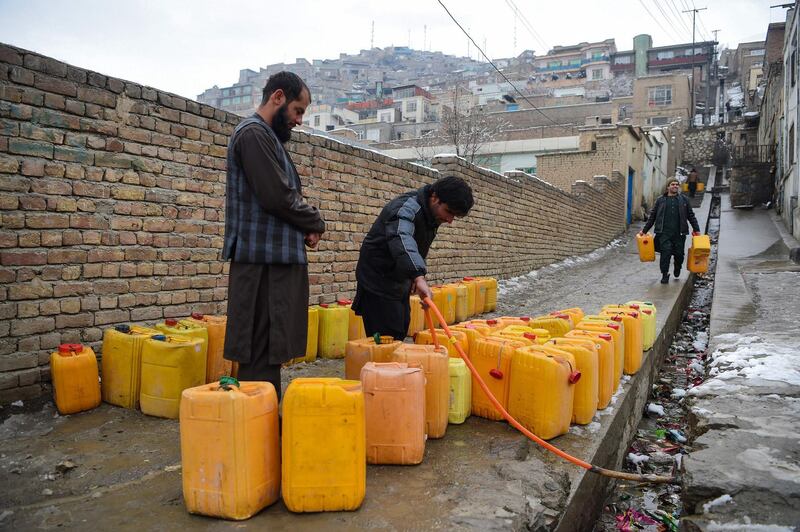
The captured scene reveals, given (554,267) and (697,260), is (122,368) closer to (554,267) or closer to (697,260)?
(697,260)

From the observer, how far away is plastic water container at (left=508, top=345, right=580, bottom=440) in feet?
9.66

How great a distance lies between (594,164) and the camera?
1984 cm

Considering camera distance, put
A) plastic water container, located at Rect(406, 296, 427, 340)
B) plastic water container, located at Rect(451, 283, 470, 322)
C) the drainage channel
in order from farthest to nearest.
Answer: plastic water container, located at Rect(451, 283, 470, 322), plastic water container, located at Rect(406, 296, 427, 340), the drainage channel

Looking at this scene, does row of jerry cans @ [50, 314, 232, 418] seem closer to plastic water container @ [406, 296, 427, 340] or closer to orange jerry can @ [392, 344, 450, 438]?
orange jerry can @ [392, 344, 450, 438]

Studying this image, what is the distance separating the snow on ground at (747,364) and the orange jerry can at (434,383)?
6.41 feet

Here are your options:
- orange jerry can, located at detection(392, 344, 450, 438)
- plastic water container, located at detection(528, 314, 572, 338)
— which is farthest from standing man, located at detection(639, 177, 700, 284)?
orange jerry can, located at detection(392, 344, 450, 438)

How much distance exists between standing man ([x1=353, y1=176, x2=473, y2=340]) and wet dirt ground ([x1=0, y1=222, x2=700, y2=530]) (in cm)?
84

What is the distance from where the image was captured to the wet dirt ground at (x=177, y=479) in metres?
2.08

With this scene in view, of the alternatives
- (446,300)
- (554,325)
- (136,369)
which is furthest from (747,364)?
(136,369)

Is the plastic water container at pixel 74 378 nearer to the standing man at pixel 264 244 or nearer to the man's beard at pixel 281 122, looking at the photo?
the standing man at pixel 264 244

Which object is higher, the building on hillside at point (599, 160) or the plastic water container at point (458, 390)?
the building on hillside at point (599, 160)

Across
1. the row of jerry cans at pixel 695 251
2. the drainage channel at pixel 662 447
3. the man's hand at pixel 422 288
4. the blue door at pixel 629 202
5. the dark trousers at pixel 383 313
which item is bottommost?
the drainage channel at pixel 662 447

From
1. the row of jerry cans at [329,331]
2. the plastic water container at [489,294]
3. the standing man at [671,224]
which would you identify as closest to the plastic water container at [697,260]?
the standing man at [671,224]

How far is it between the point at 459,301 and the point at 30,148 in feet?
16.4
